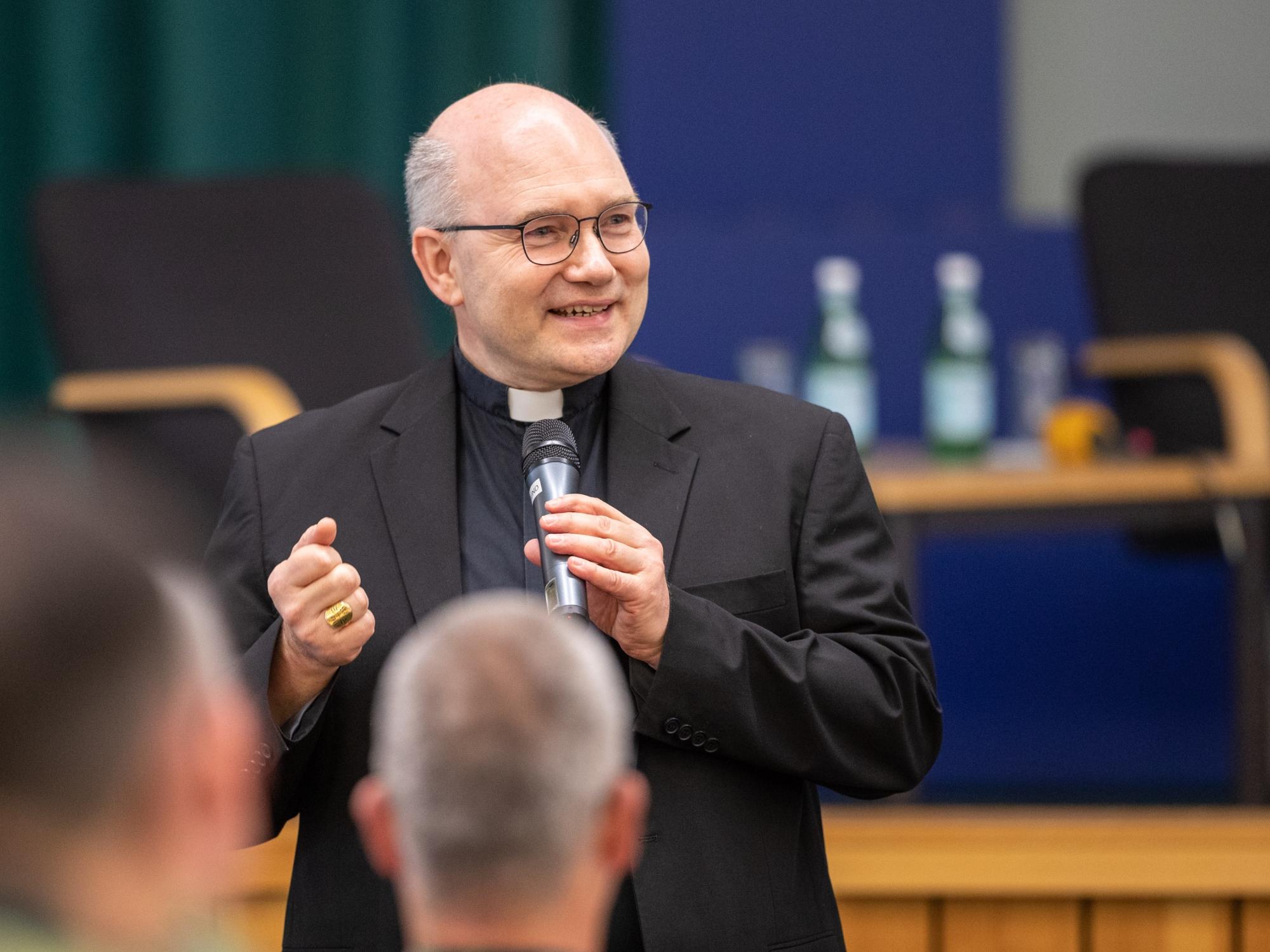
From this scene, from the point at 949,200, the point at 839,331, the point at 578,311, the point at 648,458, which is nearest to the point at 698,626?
the point at 648,458

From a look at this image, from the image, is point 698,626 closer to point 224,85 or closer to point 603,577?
point 603,577

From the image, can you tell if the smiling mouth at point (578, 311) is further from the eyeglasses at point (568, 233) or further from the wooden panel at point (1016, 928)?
the wooden panel at point (1016, 928)

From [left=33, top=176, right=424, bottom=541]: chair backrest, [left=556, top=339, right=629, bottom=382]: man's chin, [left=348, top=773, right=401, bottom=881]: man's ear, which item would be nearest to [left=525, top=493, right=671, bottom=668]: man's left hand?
[left=556, top=339, right=629, bottom=382]: man's chin

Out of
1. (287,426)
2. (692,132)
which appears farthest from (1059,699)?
(287,426)

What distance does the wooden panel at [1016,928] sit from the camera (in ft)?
6.32

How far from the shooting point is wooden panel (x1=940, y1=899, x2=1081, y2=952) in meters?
1.93

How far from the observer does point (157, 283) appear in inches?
123

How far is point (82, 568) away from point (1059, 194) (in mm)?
4121

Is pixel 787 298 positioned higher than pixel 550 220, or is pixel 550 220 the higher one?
pixel 550 220

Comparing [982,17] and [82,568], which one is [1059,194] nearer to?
[982,17]

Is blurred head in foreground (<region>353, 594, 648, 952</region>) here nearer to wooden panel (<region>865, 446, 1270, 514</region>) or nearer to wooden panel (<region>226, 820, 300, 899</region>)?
wooden panel (<region>226, 820, 300, 899</region>)

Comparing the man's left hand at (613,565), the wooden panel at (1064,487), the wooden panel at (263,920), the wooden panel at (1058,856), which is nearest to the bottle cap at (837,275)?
the wooden panel at (1064,487)

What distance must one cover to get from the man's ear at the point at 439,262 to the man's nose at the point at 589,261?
16 cm

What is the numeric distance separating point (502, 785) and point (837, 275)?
268cm
